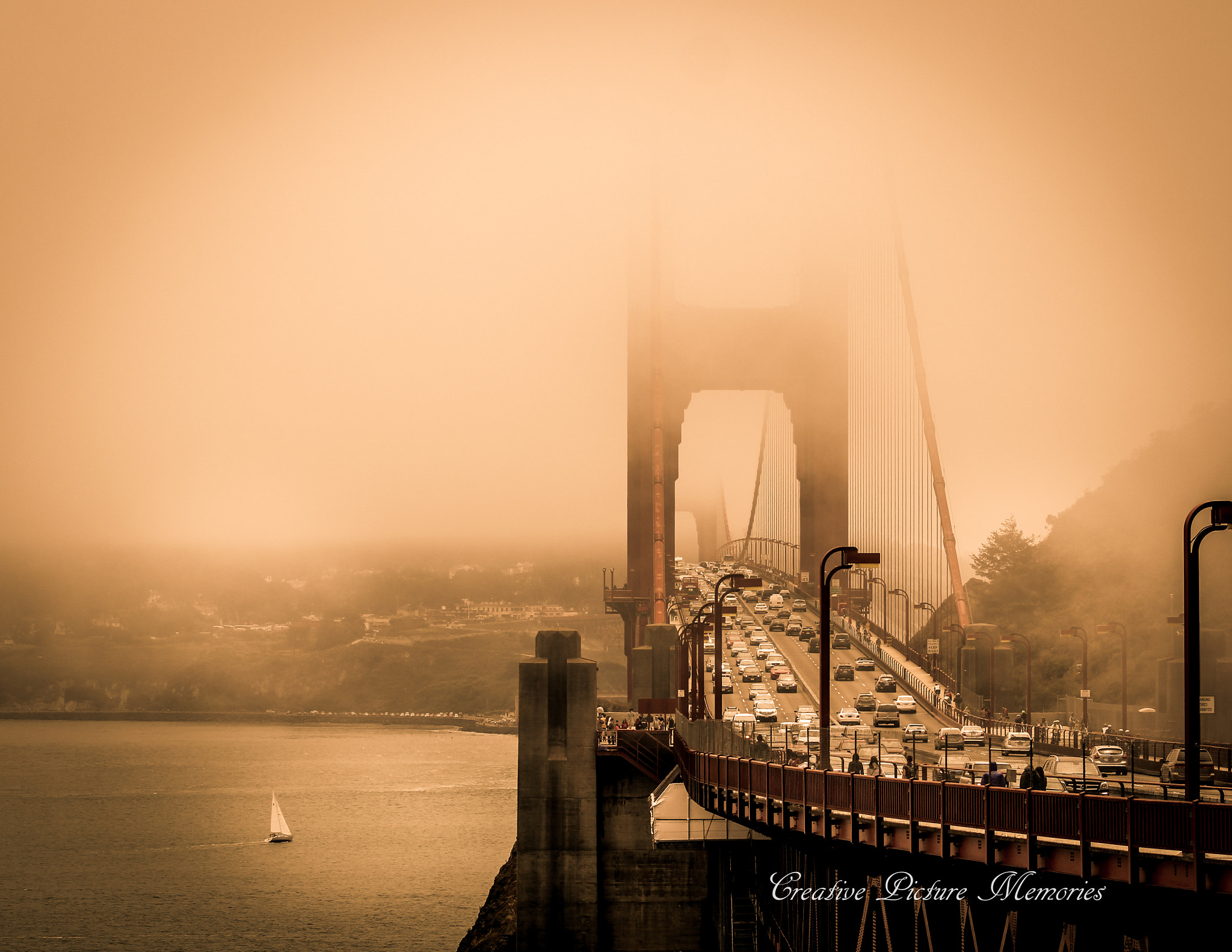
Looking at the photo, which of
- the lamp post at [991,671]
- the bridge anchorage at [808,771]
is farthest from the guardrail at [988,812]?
the lamp post at [991,671]

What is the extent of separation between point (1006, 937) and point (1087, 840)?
2.29 m

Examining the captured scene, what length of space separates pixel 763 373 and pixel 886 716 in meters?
42.2

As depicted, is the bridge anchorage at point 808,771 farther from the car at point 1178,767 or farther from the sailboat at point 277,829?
the sailboat at point 277,829

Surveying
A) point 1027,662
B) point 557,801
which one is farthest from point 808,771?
point 1027,662

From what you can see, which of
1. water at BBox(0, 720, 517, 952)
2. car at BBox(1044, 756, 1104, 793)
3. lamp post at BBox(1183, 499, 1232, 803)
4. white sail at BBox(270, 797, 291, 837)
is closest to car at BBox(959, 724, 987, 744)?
car at BBox(1044, 756, 1104, 793)

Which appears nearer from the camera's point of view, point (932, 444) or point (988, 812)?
point (988, 812)

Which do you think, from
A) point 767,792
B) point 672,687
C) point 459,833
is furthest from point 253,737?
point 767,792

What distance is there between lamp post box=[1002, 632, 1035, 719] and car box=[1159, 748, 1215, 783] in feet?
34.0

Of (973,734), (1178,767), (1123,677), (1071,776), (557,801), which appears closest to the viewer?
(1071,776)

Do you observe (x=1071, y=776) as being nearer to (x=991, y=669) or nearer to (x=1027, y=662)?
(x=991, y=669)

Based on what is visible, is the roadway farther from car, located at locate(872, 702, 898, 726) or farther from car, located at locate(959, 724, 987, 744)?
car, located at locate(959, 724, 987, 744)

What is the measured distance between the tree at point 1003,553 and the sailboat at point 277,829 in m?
46.5

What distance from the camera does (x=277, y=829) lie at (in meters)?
89.2

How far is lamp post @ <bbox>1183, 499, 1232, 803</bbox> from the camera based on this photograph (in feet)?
44.4
